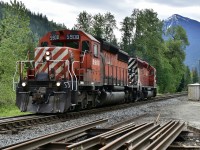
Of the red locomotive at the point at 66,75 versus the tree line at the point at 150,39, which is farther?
the tree line at the point at 150,39

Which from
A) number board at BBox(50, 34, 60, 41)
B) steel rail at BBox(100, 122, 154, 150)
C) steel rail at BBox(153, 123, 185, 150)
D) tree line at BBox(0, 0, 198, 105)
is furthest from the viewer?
tree line at BBox(0, 0, 198, 105)

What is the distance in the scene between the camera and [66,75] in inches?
577

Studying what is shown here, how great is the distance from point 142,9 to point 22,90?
58513mm

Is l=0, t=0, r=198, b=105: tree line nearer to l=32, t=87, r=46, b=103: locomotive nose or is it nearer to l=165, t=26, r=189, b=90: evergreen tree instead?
l=165, t=26, r=189, b=90: evergreen tree

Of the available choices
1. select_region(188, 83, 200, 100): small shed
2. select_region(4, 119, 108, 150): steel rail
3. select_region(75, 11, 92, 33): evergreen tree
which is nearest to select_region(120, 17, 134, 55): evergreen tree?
select_region(75, 11, 92, 33): evergreen tree

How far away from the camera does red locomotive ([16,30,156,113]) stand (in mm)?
13906

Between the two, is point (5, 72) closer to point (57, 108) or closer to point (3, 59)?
point (3, 59)

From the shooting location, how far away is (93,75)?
16641 millimetres

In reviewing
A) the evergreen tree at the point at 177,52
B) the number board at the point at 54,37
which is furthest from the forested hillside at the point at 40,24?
the number board at the point at 54,37

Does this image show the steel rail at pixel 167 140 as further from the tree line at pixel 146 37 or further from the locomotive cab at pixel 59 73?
the tree line at pixel 146 37

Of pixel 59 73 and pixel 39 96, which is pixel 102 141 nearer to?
pixel 39 96

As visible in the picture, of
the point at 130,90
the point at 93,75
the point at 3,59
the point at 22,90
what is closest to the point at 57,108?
the point at 22,90

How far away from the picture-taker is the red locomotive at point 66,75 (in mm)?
13906

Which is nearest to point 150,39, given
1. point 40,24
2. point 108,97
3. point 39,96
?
point 108,97
